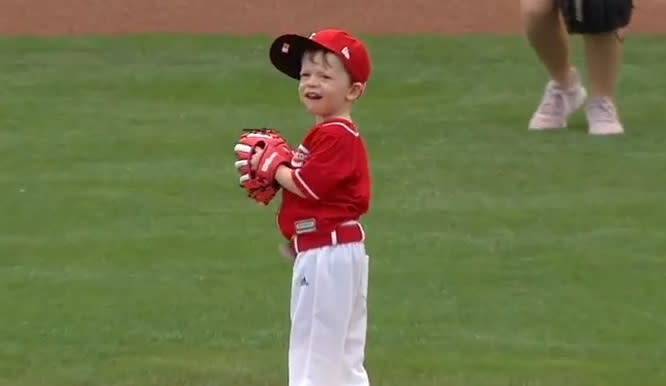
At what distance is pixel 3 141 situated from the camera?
8.88 metres

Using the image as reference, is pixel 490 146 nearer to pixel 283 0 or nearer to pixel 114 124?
pixel 114 124

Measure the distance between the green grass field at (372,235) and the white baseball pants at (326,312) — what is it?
0.68 m

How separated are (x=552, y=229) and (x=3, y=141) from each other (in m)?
3.13

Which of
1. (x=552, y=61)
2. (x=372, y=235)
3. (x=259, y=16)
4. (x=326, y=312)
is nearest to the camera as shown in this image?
(x=326, y=312)

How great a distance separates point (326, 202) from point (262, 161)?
0.20 meters

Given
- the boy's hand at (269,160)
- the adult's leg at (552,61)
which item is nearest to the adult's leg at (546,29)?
the adult's leg at (552,61)

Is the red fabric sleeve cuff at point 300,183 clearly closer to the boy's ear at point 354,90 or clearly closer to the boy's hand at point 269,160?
the boy's hand at point 269,160

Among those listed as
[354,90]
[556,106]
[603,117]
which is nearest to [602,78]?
[603,117]

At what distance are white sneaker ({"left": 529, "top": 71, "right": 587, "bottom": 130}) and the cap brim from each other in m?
4.65

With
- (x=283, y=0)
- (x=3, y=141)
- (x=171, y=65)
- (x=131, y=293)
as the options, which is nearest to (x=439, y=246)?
(x=131, y=293)

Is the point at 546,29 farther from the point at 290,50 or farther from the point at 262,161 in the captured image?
the point at 262,161

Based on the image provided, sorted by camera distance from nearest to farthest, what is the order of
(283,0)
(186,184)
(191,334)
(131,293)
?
(191,334), (131,293), (186,184), (283,0)

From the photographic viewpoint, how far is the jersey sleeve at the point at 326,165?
14.5 feet

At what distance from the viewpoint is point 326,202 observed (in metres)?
4.50
